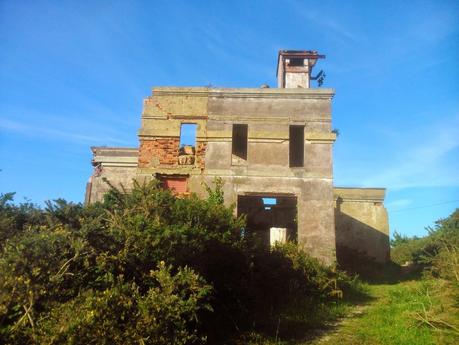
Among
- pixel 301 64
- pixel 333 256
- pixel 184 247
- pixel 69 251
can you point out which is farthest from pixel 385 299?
pixel 301 64

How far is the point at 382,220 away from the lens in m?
23.2

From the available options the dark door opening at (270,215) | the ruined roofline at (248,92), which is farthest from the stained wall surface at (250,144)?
the dark door opening at (270,215)

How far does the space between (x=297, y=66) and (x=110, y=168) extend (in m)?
12.8

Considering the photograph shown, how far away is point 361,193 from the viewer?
23.8 metres

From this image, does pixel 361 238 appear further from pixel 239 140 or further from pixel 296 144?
pixel 239 140

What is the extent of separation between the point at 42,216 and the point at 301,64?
57.0ft

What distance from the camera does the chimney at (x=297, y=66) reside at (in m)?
21.0

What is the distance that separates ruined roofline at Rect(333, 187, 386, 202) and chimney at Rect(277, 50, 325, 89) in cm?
733

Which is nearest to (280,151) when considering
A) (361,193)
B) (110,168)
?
(361,193)

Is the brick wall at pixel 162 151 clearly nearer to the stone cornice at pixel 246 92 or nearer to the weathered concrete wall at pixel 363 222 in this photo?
the stone cornice at pixel 246 92

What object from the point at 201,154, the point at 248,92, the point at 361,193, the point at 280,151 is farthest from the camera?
the point at 361,193

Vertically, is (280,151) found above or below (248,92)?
below

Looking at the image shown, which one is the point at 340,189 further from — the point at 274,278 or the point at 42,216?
the point at 42,216

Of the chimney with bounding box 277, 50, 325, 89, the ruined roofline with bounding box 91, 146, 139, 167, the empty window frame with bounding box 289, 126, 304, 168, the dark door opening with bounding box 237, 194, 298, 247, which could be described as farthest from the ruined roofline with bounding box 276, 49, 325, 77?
the ruined roofline with bounding box 91, 146, 139, 167
